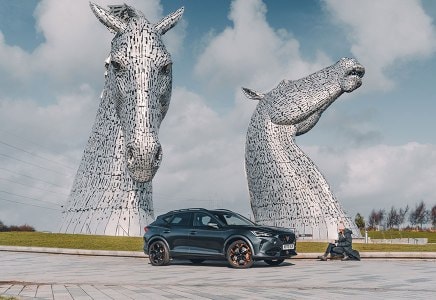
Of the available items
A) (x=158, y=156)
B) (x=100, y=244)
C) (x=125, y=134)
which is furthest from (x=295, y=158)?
(x=100, y=244)

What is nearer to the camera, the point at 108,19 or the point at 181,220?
the point at 181,220

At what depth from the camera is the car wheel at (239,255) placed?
42.4ft

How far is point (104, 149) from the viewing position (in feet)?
76.3

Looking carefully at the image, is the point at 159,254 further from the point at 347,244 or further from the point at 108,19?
the point at 108,19

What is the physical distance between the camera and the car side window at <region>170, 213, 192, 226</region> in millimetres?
14156

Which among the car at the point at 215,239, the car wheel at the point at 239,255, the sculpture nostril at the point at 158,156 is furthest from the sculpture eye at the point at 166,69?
the car wheel at the point at 239,255

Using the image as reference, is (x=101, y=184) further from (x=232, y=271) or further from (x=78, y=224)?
(x=232, y=271)

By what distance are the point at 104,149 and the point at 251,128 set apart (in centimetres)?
1029

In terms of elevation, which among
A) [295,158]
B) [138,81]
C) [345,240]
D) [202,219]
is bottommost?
[345,240]

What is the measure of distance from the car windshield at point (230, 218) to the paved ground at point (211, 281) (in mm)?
1105

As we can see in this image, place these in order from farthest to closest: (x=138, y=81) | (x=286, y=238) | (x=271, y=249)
A: (x=138, y=81) → (x=286, y=238) → (x=271, y=249)

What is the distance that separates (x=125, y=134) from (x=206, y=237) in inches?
349

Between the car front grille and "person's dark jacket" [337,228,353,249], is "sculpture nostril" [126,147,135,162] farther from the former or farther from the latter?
the car front grille

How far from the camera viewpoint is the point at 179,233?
14.0m
